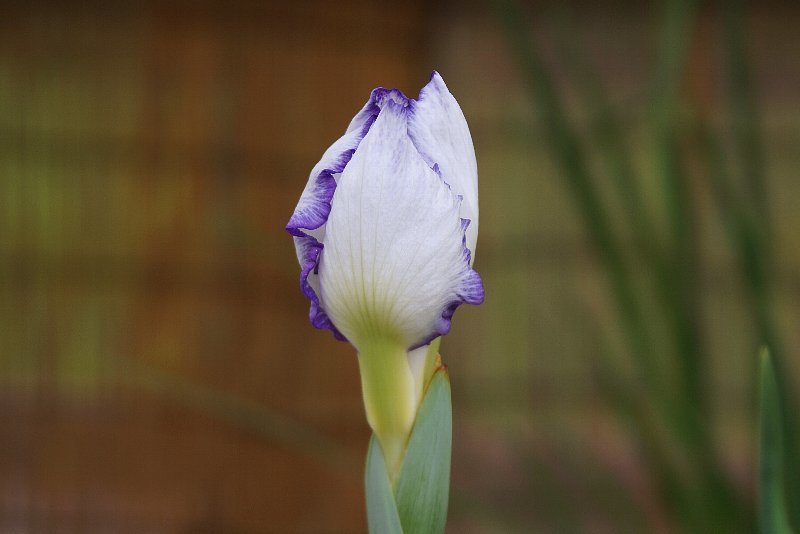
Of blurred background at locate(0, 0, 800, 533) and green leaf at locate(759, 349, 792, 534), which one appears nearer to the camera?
green leaf at locate(759, 349, 792, 534)

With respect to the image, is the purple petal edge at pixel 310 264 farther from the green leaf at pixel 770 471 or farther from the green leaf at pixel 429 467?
the green leaf at pixel 770 471

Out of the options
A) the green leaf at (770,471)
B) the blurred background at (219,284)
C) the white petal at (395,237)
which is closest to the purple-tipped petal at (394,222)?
the white petal at (395,237)

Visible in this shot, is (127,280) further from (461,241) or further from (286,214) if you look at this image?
(461,241)

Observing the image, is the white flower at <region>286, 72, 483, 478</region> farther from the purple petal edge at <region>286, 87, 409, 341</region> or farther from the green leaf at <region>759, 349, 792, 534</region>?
the green leaf at <region>759, 349, 792, 534</region>

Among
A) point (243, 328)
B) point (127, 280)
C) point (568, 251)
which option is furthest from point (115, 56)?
point (568, 251)

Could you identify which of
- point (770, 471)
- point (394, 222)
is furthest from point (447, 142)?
point (770, 471)

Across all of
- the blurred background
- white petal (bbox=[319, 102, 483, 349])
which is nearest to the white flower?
white petal (bbox=[319, 102, 483, 349])
